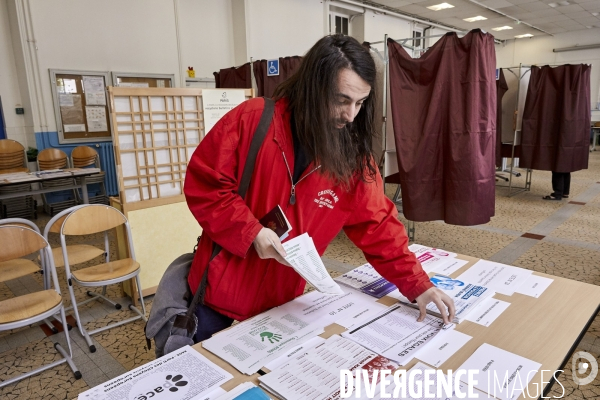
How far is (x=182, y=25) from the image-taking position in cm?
632

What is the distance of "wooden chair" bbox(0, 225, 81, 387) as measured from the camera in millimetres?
1893

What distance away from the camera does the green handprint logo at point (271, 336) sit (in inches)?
40.2

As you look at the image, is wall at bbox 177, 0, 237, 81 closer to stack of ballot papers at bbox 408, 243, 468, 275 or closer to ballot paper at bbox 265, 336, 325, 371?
stack of ballot papers at bbox 408, 243, 468, 275

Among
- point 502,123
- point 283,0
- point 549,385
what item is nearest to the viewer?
point 549,385

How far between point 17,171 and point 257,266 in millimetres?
5161

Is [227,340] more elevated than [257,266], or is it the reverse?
[257,266]

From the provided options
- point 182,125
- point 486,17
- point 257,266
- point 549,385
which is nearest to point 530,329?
point 549,385

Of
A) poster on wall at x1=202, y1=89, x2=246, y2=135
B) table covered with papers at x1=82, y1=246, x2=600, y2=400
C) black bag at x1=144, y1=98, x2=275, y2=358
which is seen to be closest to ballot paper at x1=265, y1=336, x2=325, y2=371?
table covered with papers at x1=82, y1=246, x2=600, y2=400

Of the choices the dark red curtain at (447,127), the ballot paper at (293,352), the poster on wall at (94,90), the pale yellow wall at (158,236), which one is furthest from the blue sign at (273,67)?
the ballot paper at (293,352)

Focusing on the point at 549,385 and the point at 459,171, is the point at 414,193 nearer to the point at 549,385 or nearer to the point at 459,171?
the point at 459,171

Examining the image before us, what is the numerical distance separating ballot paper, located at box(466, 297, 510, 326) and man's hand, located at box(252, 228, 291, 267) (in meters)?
0.57

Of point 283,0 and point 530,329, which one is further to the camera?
point 283,0

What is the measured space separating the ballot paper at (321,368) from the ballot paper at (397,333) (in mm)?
30

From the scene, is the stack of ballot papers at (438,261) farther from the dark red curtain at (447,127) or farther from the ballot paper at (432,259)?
the dark red curtain at (447,127)
